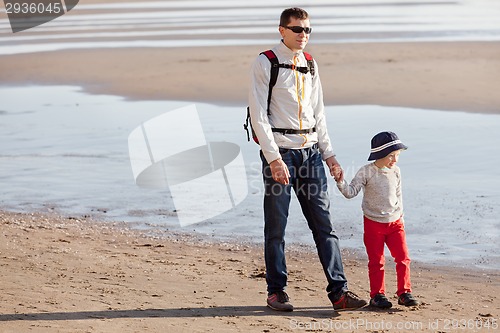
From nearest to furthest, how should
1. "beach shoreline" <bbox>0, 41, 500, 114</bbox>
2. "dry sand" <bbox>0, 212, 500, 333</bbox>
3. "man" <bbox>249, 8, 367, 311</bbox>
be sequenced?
"dry sand" <bbox>0, 212, 500, 333</bbox> → "man" <bbox>249, 8, 367, 311</bbox> → "beach shoreline" <bbox>0, 41, 500, 114</bbox>

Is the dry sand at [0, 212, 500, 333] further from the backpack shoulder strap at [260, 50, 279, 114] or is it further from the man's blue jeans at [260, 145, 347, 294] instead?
the backpack shoulder strap at [260, 50, 279, 114]

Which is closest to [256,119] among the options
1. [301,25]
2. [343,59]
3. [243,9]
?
[301,25]

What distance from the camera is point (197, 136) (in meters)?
13.4

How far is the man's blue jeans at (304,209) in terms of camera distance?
6.25 metres

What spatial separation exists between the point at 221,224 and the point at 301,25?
316 centimetres

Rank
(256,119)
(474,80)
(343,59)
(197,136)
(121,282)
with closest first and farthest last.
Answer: (256,119) < (121,282) < (197,136) < (474,80) < (343,59)

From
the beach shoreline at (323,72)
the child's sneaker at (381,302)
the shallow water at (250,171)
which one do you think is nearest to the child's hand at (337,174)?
the child's sneaker at (381,302)

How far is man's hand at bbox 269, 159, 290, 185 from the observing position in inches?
239

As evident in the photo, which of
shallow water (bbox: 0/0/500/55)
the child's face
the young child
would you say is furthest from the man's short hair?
shallow water (bbox: 0/0/500/55)

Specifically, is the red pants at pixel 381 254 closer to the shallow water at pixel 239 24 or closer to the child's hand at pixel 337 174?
the child's hand at pixel 337 174

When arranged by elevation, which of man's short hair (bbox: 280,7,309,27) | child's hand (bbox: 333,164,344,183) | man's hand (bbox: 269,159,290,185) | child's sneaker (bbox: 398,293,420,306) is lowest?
child's sneaker (bbox: 398,293,420,306)

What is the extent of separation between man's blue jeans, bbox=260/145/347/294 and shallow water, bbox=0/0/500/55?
1822 centimetres

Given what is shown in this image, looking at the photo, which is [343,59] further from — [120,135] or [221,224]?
[221,224]

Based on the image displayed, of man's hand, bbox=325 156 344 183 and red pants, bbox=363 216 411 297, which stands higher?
man's hand, bbox=325 156 344 183
